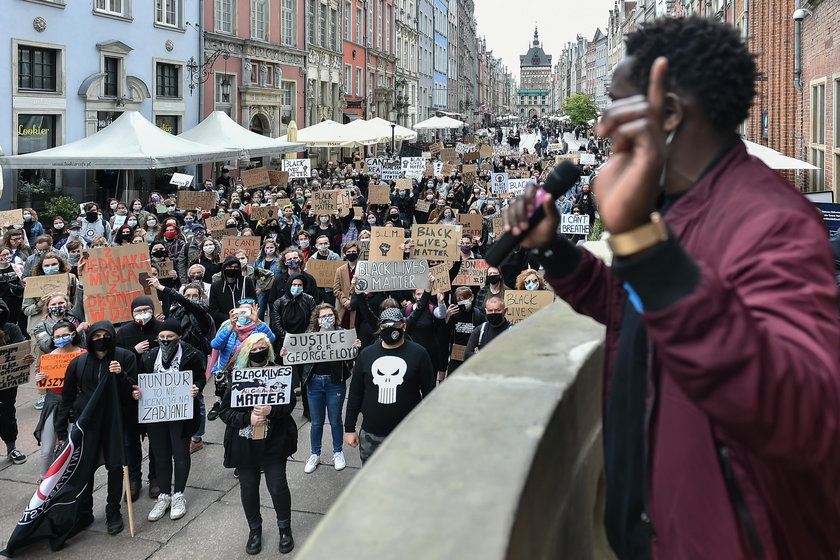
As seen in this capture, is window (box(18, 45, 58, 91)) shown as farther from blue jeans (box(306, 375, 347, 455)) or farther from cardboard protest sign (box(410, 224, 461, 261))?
blue jeans (box(306, 375, 347, 455))

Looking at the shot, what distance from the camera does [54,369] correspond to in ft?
23.3

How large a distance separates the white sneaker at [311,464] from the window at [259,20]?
93.7 feet

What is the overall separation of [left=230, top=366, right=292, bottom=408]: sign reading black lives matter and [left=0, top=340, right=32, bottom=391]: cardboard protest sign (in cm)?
252

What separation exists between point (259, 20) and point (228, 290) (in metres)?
26.8

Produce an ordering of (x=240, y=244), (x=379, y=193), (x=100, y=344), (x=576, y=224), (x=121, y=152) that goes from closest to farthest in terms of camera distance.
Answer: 1. (x=100, y=344)
2. (x=240, y=244)
3. (x=576, y=224)
4. (x=121, y=152)
5. (x=379, y=193)

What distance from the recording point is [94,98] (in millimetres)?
23016

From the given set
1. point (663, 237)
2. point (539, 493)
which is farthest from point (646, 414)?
point (663, 237)

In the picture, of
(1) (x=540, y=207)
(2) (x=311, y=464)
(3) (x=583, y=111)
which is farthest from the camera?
(3) (x=583, y=111)

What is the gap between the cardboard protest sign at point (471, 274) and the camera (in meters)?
10.5

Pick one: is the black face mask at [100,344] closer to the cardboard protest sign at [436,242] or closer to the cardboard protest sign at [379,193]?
the cardboard protest sign at [436,242]

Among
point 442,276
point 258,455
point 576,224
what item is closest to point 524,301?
point 442,276

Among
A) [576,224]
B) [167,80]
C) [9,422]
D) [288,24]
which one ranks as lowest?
[9,422]

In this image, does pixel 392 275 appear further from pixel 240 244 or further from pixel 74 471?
pixel 74 471

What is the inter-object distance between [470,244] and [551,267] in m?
9.67
